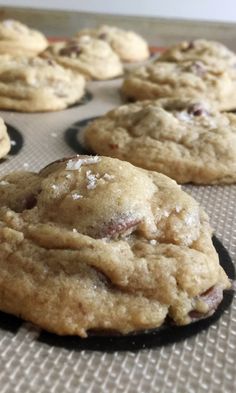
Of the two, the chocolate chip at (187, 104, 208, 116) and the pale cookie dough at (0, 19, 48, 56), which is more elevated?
the chocolate chip at (187, 104, 208, 116)

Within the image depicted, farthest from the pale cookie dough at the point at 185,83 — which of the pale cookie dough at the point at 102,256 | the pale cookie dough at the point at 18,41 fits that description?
Answer: the pale cookie dough at the point at 102,256

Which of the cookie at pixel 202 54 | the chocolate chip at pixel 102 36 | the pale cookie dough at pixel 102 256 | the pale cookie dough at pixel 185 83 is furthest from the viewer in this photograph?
the chocolate chip at pixel 102 36

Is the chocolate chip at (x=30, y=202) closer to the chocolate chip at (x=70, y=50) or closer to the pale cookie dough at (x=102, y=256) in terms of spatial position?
the pale cookie dough at (x=102, y=256)

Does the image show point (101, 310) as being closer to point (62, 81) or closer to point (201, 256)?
point (201, 256)

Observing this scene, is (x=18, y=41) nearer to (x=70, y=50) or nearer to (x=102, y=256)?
(x=70, y=50)

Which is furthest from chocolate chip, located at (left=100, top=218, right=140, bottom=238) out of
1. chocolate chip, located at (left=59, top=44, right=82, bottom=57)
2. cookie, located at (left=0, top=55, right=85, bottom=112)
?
chocolate chip, located at (left=59, top=44, right=82, bottom=57)

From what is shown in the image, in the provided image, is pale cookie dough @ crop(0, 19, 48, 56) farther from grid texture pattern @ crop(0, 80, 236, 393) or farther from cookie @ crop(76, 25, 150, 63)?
grid texture pattern @ crop(0, 80, 236, 393)

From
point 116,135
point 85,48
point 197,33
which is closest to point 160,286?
point 116,135

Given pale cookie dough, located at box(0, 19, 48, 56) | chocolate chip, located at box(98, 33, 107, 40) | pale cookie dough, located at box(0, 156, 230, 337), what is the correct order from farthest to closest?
chocolate chip, located at box(98, 33, 107, 40) < pale cookie dough, located at box(0, 19, 48, 56) < pale cookie dough, located at box(0, 156, 230, 337)
